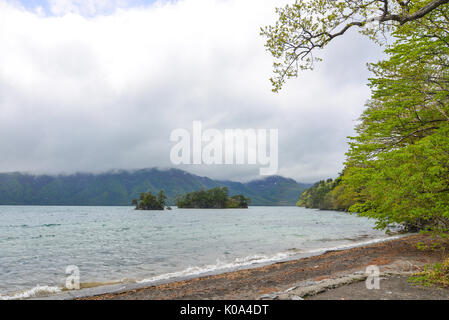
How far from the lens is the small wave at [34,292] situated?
43.8 feet

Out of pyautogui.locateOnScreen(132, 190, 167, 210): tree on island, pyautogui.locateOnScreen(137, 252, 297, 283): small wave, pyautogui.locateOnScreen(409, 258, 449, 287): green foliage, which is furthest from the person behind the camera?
pyautogui.locateOnScreen(132, 190, 167, 210): tree on island

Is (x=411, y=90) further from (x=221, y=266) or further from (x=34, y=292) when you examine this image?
(x=34, y=292)

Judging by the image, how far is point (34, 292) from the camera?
46.1 ft

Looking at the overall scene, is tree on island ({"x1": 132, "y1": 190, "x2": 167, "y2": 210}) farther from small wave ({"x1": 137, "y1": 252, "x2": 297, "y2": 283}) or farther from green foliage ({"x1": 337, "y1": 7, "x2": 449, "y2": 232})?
green foliage ({"x1": 337, "y1": 7, "x2": 449, "y2": 232})

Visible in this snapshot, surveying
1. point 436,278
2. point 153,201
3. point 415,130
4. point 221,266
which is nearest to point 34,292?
point 221,266

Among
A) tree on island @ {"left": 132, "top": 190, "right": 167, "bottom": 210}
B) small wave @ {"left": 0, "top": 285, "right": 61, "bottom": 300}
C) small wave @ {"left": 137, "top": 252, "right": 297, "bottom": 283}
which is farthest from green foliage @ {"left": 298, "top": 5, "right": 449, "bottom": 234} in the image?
tree on island @ {"left": 132, "top": 190, "right": 167, "bottom": 210}

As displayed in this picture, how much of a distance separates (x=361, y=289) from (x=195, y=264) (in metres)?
15.4

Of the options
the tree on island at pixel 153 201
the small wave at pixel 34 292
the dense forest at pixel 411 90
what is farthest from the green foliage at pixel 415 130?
the tree on island at pixel 153 201

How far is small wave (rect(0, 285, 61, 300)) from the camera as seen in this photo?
1334cm

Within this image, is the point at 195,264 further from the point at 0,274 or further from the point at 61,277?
the point at 0,274

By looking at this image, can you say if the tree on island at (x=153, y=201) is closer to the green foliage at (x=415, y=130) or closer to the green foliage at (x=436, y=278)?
the green foliage at (x=415, y=130)
